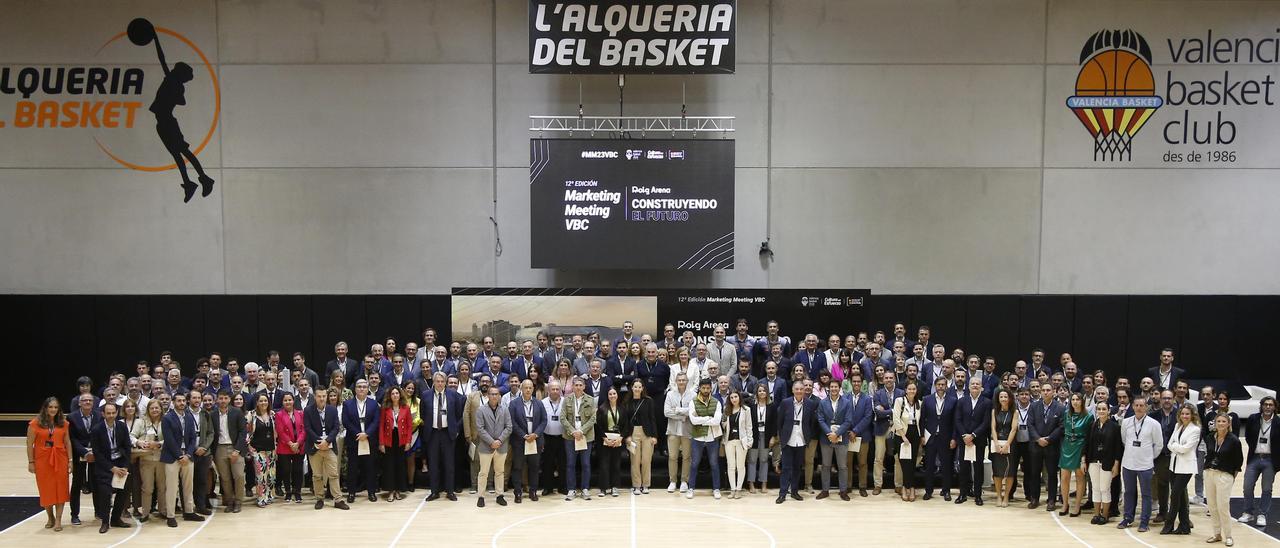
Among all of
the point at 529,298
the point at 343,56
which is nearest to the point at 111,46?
the point at 343,56

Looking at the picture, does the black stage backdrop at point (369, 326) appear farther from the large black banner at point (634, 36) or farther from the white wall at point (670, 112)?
the large black banner at point (634, 36)

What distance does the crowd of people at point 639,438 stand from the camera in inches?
396

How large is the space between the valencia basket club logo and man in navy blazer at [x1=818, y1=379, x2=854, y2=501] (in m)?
7.93

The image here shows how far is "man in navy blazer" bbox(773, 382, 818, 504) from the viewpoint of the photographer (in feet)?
36.6

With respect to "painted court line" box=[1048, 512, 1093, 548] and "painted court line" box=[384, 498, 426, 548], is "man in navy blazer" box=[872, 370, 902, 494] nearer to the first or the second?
"painted court line" box=[1048, 512, 1093, 548]

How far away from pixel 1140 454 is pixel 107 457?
1097 centimetres

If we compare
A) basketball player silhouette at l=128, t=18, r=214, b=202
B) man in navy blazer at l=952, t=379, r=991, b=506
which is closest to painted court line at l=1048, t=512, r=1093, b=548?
man in navy blazer at l=952, t=379, r=991, b=506

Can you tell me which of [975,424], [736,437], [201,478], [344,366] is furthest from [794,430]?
[201,478]

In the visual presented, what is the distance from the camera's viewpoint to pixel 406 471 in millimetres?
11531

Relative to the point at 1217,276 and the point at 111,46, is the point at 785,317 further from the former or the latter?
the point at 111,46

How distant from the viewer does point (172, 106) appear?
15.9m

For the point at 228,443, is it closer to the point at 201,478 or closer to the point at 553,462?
the point at 201,478

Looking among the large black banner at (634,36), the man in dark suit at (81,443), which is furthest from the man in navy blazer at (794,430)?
the man in dark suit at (81,443)

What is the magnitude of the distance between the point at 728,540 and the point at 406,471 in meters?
4.19
